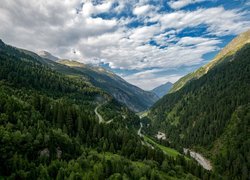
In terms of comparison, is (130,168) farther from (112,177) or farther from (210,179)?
(210,179)

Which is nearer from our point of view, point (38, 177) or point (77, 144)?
point (38, 177)

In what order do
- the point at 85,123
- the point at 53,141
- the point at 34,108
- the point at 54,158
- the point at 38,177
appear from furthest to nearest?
the point at 85,123, the point at 34,108, the point at 53,141, the point at 54,158, the point at 38,177

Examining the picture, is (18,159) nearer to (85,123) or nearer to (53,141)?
(53,141)

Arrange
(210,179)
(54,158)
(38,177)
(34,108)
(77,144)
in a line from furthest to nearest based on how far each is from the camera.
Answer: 1. (34,108)
2. (210,179)
3. (77,144)
4. (54,158)
5. (38,177)

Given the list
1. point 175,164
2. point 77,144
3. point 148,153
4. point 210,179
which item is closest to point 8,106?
point 77,144

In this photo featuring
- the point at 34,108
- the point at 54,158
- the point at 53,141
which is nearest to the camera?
the point at 54,158

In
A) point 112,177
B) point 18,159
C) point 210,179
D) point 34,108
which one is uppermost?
point 34,108

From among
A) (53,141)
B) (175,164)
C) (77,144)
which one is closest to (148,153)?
(175,164)

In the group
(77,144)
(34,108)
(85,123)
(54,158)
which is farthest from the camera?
(85,123)

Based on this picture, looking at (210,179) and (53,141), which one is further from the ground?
(53,141)
